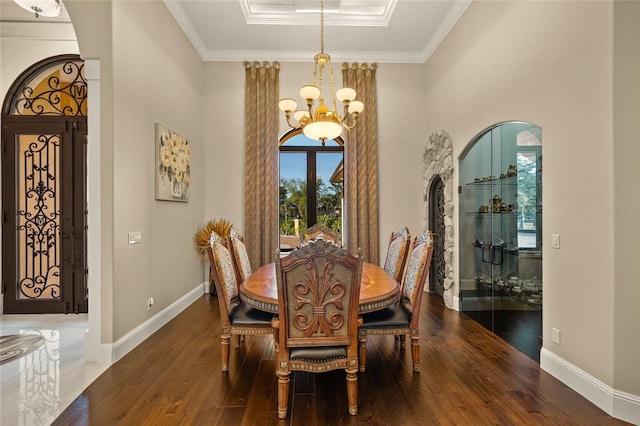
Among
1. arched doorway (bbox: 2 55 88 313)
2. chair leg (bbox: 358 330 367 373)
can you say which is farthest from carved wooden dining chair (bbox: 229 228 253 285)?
arched doorway (bbox: 2 55 88 313)

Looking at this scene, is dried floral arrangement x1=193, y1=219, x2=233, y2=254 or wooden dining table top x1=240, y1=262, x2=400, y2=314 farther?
dried floral arrangement x1=193, y1=219, x2=233, y2=254

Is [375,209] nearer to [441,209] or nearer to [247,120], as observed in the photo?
[441,209]

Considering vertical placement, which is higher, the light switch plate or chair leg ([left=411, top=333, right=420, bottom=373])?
the light switch plate

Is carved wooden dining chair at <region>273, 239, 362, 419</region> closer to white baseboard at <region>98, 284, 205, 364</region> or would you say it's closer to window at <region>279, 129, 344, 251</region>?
white baseboard at <region>98, 284, 205, 364</region>

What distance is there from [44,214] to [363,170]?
14.6 ft

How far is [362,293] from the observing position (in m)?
2.44

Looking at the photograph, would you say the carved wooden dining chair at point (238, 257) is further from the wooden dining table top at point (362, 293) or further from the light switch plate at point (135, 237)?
the light switch plate at point (135, 237)

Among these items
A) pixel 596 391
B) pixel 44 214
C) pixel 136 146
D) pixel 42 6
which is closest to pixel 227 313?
pixel 136 146

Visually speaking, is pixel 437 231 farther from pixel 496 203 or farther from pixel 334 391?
pixel 334 391

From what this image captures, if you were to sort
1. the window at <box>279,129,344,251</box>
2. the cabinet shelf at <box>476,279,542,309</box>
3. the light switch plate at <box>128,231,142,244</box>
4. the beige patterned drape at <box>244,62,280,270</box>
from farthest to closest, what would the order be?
1. the window at <box>279,129,344,251</box>
2. the beige patterned drape at <box>244,62,280,270</box>
3. the light switch plate at <box>128,231,142,244</box>
4. the cabinet shelf at <box>476,279,542,309</box>

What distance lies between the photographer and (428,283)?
546 centimetres

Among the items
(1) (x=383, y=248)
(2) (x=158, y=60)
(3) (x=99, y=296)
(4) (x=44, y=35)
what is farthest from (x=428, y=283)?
(4) (x=44, y=35)

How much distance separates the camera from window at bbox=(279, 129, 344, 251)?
19.6ft

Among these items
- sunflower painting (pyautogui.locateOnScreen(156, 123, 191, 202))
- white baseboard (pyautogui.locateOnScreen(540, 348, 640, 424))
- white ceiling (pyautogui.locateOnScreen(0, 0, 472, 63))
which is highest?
white ceiling (pyautogui.locateOnScreen(0, 0, 472, 63))
